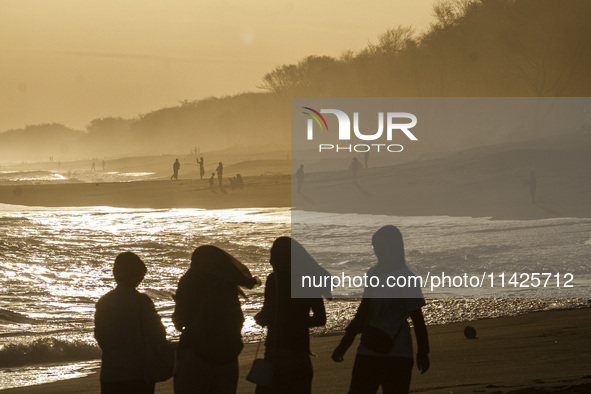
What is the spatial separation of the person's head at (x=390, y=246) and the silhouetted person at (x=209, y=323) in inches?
32.7

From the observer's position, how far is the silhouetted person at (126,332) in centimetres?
573

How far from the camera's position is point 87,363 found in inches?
496

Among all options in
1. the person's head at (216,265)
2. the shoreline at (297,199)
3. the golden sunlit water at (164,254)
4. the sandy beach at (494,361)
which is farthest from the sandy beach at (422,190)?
the person's head at (216,265)

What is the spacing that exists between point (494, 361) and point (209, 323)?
15.2ft

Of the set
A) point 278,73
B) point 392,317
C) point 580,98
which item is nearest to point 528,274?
point 392,317

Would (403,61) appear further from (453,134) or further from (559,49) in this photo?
(559,49)

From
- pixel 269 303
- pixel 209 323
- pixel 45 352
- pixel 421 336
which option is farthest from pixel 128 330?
pixel 45 352

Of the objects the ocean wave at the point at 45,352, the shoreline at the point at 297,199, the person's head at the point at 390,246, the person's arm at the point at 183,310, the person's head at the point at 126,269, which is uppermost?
the shoreline at the point at 297,199

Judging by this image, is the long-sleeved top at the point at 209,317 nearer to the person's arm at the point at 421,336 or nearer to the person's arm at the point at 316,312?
the person's arm at the point at 316,312

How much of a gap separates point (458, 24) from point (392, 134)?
70.5ft

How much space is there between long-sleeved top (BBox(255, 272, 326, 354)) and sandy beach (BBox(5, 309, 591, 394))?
236 centimetres

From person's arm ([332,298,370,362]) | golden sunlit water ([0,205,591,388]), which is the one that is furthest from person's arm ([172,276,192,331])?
golden sunlit water ([0,205,591,388])

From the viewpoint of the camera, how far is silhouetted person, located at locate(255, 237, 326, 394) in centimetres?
584

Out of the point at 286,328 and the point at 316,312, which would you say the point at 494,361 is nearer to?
the point at 316,312
